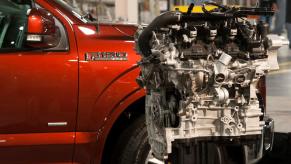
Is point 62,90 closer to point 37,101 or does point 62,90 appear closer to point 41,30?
point 37,101

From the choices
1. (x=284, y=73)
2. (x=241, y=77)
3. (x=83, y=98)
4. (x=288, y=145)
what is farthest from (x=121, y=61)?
(x=284, y=73)

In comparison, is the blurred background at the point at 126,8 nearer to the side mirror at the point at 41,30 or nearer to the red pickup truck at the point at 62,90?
the red pickup truck at the point at 62,90

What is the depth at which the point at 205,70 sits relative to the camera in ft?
9.40

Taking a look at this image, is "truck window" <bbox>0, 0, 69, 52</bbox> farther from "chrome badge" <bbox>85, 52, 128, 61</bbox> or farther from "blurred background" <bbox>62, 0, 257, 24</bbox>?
"blurred background" <bbox>62, 0, 257, 24</bbox>

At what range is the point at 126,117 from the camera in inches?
161

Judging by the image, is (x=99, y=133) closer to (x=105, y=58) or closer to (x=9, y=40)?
(x=105, y=58)

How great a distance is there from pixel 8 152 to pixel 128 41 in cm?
124

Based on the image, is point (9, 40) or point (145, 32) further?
point (9, 40)

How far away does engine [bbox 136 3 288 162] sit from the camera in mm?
2883

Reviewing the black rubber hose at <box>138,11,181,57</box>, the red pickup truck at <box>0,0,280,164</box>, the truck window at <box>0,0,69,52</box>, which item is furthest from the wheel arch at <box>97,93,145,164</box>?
the black rubber hose at <box>138,11,181,57</box>

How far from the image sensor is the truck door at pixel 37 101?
12.5 feet

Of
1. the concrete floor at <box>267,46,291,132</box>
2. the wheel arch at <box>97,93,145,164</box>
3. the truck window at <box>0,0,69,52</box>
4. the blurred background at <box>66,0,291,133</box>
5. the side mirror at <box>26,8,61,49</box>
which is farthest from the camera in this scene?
the concrete floor at <box>267,46,291,132</box>

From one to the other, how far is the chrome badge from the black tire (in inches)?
20.3

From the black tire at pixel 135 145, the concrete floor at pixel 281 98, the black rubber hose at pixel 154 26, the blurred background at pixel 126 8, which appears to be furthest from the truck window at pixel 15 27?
the concrete floor at pixel 281 98
